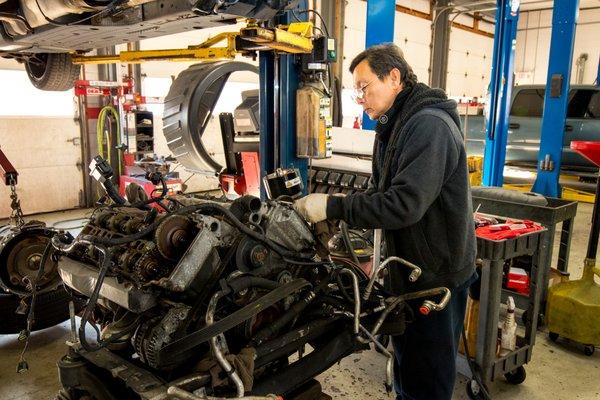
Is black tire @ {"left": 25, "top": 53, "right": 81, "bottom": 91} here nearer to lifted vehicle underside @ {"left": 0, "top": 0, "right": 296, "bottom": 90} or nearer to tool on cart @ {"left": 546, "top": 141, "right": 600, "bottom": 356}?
lifted vehicle underside @ {"left": 0, "top": 0, "right": 296, "bottom": 90}

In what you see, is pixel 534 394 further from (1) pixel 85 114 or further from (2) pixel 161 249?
(1) pixel 85 114

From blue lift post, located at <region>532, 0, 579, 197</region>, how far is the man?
164 inches

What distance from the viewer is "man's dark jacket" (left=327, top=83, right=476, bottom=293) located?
4.91 feet

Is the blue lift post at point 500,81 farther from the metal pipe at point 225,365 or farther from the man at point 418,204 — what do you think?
the metal pipe at point 225,365

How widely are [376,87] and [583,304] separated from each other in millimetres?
1889

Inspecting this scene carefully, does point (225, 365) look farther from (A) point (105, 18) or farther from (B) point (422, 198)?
(A) point (105, 18)

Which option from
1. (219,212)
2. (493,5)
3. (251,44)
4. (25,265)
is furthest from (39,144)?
(493,5)

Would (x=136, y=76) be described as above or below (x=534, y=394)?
above

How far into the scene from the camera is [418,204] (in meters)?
1.49

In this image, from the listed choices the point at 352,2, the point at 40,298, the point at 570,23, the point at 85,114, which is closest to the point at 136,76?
the point at 85,114

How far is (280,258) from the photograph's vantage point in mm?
1618

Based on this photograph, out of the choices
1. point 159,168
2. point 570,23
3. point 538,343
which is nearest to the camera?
point 538,343

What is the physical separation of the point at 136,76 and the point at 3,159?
14.0 ft

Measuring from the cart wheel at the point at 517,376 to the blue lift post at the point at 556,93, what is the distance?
3.42 metres
